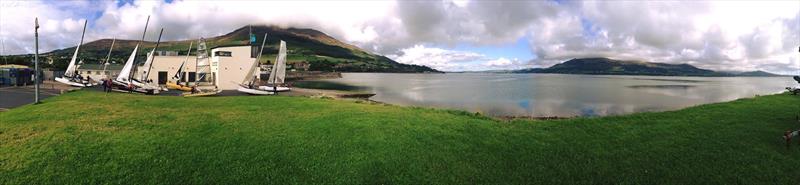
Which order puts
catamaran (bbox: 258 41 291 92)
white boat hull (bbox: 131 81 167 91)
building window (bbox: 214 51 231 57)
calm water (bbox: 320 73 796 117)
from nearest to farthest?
white boat hull (bbox: 131 81 167 91), catamaran (bbox: 258 41 291 92), calm water (bbox: 320 73 796 117), building window (bbox: 214 51 231 57)

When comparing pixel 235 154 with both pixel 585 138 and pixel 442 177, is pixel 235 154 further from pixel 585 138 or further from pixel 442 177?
pixel 585 138

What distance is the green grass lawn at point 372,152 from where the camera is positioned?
10.6 meters

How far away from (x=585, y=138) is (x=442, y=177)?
7757 mm

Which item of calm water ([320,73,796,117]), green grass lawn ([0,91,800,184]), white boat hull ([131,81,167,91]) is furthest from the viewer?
calm water ([320,73,796,117])

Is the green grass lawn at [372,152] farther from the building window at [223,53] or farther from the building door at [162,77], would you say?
the building door at [162,77]

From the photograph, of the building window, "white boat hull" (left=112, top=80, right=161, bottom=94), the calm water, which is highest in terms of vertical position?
the building window

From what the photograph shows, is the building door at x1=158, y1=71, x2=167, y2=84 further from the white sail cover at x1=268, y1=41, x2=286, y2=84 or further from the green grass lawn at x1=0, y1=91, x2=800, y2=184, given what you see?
the green grass lawn at x1=0, y1=91, x2=800, y2=184

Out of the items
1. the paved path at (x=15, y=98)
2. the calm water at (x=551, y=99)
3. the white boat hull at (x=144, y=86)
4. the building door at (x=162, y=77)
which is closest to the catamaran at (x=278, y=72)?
the white boat hull at (x=144, y=86)

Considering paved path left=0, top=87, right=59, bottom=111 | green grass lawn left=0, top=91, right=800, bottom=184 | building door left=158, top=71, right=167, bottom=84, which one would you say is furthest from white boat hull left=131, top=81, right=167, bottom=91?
green grass lawn left=0, top=91, right=800, bottom=184

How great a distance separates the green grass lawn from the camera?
34.7 feet

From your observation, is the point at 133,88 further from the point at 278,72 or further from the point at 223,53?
the point at 223,53

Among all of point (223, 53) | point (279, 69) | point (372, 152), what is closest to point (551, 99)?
point (279, 69)

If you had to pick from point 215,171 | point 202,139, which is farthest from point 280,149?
point 202,139

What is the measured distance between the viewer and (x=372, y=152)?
1252 centimetres
